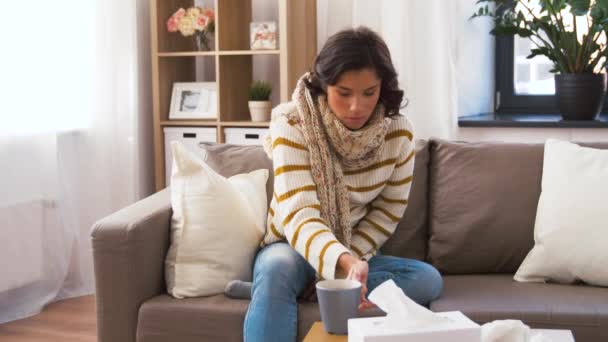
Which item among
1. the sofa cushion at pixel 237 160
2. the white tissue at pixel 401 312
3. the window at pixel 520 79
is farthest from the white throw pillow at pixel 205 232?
the window at pixel 520 79

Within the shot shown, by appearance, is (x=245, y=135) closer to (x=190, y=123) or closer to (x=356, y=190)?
(x=190, y=123)

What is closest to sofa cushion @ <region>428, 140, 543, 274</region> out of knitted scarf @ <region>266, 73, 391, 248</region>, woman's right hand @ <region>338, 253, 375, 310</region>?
knitted scarf @ <region>266, 73, 391, 248</region>

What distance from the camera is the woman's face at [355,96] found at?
78.6 inches

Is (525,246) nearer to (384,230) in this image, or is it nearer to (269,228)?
(384,230)

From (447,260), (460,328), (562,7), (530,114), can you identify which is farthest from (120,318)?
(530,114)

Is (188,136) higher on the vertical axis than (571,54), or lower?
lower

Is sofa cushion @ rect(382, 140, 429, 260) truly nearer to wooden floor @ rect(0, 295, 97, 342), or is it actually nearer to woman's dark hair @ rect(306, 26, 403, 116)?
woman's dark hair @ rect(306, 26, 403, 116)

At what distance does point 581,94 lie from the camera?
338cm

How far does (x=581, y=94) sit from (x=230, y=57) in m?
1.49

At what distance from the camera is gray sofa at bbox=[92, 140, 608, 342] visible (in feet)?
6.84

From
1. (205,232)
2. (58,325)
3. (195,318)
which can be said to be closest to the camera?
(195,318)

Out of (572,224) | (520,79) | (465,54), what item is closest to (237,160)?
(572,224)

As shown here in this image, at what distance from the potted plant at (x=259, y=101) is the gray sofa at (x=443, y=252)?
1.18 m

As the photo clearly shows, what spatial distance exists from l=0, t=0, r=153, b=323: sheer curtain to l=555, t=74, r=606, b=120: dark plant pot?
5.85 feet
